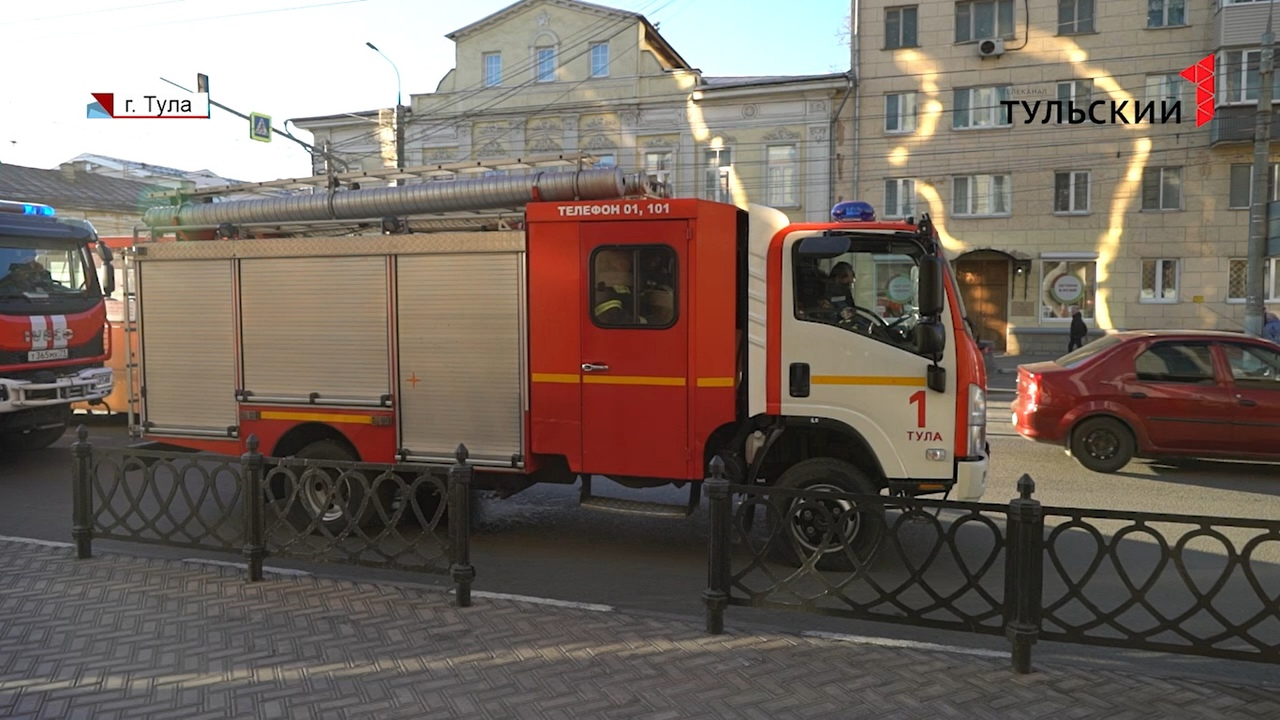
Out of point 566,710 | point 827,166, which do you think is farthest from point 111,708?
point 827,166

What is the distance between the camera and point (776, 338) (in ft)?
22.0

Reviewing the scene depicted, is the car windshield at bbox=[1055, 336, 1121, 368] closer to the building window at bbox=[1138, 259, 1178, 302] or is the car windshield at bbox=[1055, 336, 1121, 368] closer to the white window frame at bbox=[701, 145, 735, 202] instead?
the building window at bbox=[1138, 259, 1178, 302]

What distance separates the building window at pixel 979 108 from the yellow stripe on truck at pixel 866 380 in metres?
25.8

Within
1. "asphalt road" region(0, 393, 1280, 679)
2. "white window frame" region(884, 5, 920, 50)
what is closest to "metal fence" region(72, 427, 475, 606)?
"asphalt road" region(0, 393, 1280, 679)

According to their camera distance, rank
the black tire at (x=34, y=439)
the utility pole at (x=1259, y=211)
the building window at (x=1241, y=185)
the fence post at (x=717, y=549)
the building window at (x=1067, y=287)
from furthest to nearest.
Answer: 1. the building window at (x=1067, y=287)
2. the building window at (x=1241, y=185)
3. the utility pole at (x=1259, y=211)
4. the black tire at (x=34, y=439)
5. the fence post at (x=717, y=549)

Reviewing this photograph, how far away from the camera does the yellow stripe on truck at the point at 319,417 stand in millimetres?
7703

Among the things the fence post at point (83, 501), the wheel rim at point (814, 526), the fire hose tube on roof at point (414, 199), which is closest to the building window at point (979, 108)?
the fire hose tube on roof at point (414, 199)

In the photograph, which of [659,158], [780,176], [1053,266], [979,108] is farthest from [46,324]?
[1053,266]

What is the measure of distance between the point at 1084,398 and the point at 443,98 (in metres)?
29.4

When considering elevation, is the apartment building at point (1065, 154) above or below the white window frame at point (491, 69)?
below

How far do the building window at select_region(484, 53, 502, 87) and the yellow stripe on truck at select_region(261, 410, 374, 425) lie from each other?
28.6 metres

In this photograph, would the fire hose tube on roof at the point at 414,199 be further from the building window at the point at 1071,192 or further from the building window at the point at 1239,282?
the building window at the point at 1239,282

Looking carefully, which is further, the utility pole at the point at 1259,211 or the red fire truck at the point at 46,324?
the utility pole at the point at 1259,211

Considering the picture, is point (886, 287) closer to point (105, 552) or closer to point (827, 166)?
point (105, 552)
